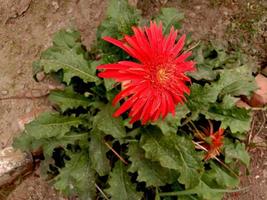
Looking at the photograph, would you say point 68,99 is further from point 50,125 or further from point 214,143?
point 214,143

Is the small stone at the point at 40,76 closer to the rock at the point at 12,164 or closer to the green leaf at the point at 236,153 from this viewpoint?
the rock at the point at 12,164

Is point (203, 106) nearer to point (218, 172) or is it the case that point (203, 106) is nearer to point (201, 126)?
point (201, 126)

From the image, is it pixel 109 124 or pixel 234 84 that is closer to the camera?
→ pixel 109 124

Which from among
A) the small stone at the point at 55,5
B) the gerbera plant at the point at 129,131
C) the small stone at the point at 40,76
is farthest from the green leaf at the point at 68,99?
the small stone at the point at 55,5

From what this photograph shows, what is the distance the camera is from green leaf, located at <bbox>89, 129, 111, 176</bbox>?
2.61 metres

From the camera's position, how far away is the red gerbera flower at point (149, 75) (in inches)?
83.7

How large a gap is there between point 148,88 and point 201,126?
721mm

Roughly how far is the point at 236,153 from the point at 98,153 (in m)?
0.72

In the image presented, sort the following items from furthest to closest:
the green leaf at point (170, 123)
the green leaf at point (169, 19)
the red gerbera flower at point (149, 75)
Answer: the green leaf at point (169, 19)
the green leaf at point (170, 123)
the red gerbera flower at point (149, 75)

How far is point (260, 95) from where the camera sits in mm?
2883

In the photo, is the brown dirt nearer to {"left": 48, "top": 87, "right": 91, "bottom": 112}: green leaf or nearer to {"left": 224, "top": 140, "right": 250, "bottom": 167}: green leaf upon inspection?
{"left": 48, "top": 87, "right": 91, "bottom": 112}: green leaf

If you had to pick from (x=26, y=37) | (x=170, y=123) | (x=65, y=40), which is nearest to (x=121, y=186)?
(x=170, y=123)

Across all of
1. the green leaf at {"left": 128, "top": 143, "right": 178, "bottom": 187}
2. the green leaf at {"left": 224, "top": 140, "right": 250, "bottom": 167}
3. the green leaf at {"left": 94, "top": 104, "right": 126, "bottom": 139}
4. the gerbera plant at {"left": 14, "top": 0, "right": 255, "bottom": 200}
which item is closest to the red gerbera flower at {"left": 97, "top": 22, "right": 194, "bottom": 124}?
the gerbera plant at {"left": 14, "top": 0, "right": 255, "bottom": 200}

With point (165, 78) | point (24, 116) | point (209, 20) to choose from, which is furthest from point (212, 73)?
point (24, 116)
